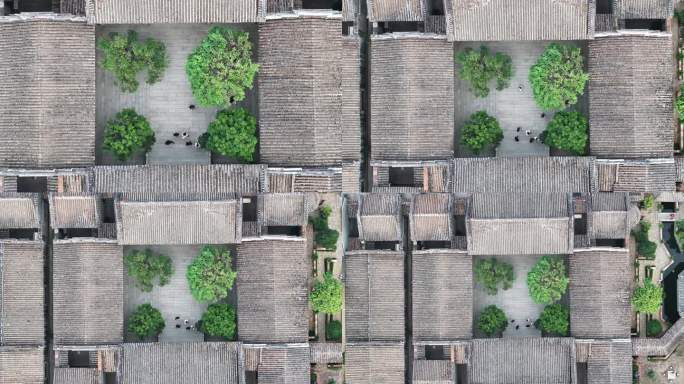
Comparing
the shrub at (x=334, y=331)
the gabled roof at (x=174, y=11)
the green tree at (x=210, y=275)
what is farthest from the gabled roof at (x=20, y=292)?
the shrub at (x=334, y=331)

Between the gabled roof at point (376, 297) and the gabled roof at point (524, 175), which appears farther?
the gabled roof at point (376, 297)

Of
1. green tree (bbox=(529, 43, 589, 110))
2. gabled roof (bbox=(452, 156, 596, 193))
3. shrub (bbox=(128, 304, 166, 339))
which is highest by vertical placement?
green tree (bbox=(529, 43, 589, 110))

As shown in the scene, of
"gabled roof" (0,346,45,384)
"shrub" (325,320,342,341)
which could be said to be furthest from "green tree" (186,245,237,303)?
"gabled roof" (0,346,45,384)

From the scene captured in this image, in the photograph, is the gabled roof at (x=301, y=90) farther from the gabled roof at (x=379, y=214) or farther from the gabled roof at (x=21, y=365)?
the gabled roof at (x=21, y=365)

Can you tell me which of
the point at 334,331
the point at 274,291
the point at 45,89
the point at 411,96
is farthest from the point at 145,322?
the point at 411,96

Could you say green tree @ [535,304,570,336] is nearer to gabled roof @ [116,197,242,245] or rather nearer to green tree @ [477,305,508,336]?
green tree @ [477,305,508,336]

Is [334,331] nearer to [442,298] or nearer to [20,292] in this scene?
[442,298]
